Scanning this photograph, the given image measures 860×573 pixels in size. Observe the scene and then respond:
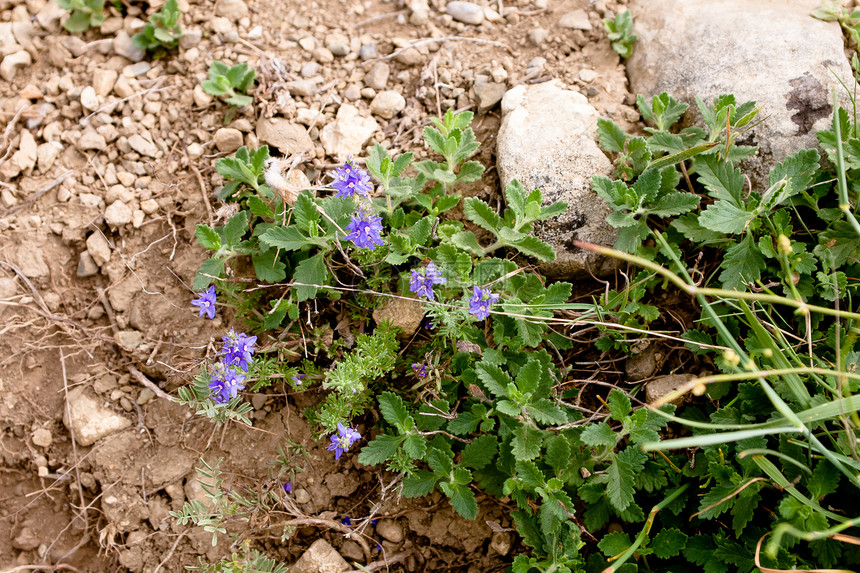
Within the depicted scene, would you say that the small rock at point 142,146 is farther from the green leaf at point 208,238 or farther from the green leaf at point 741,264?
the green leaf at point 741,264

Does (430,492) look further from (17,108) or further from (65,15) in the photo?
(65,15)

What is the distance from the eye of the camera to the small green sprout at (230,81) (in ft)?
12.0

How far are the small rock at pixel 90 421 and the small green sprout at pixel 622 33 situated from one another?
3516 millimetres

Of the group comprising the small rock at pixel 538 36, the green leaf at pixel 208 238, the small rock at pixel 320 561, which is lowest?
the small rock at pixel 320 561

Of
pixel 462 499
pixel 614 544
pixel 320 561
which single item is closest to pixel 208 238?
pixel 320 561

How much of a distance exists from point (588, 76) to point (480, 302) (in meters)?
1.71

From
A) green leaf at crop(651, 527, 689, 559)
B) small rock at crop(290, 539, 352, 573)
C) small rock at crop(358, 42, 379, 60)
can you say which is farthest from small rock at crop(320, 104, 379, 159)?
green leaf at crop(651, 527, 689, 559)

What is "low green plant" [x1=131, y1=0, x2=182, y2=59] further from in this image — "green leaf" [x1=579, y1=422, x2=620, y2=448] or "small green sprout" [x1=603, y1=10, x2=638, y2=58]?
"green leaf" [x1=579, y1=422, x2=620, y2=448]

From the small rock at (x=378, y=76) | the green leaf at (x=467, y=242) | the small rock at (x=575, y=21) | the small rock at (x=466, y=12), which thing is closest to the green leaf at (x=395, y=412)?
the green leaf at (x=467, y=242)

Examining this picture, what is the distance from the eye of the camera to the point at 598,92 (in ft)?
12.0

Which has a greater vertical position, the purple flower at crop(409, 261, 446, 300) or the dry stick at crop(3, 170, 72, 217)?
the purple flower at crop(409, 261, 446, 300)

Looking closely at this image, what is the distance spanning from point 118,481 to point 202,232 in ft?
4.47

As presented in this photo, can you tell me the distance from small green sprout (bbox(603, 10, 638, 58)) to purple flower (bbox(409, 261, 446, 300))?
6.28 ft

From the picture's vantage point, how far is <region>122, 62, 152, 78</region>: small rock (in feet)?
12.9
